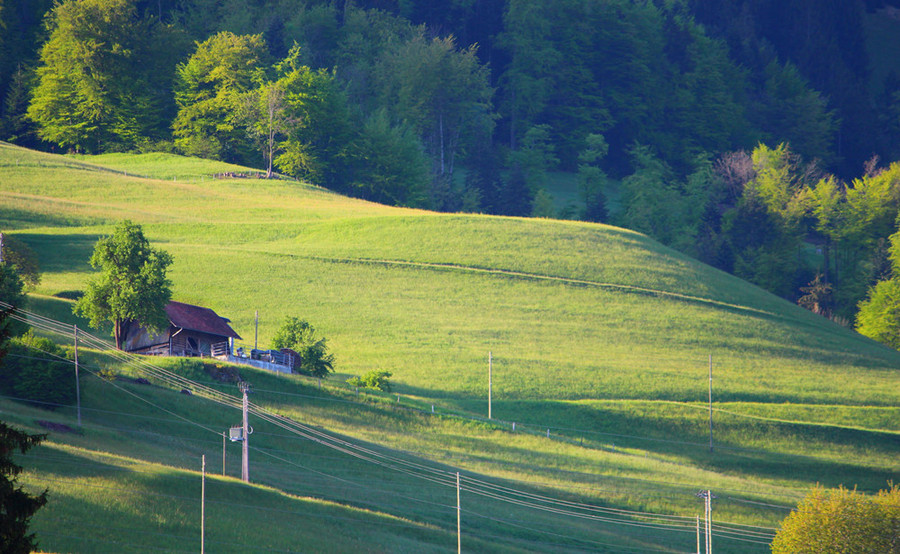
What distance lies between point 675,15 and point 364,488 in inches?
6679

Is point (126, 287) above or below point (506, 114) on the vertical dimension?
below

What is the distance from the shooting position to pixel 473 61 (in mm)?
158875

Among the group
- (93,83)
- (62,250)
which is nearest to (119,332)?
(62,250)

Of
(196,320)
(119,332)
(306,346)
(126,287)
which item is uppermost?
(126,287)

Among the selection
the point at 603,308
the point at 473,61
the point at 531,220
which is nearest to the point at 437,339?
the point at 603,308

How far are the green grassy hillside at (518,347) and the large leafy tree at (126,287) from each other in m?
6.28

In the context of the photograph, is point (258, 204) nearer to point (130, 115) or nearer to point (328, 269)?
point (328, 269)

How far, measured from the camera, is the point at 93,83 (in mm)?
130625

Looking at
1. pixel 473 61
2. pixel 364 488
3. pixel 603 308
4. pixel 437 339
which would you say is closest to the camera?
pixel 364 488

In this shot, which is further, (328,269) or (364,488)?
(328,269)

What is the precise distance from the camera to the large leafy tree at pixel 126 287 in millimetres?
55500

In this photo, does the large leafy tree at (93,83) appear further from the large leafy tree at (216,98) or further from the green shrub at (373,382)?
the green shrub at (373,382)

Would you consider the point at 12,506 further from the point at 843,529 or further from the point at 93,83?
the point at 93,83

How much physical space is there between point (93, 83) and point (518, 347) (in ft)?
273
